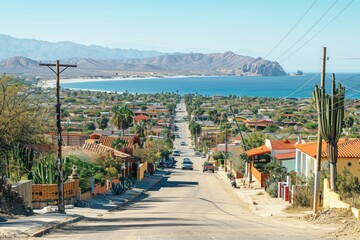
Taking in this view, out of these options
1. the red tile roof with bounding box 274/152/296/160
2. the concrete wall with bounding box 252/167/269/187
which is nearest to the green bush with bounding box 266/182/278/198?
the concrete wall with bounding box 252/167/269/187

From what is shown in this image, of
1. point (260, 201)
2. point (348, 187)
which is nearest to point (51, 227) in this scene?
point (348, 187)

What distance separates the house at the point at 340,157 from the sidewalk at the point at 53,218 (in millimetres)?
12051

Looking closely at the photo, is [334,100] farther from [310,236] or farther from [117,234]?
[117,234]

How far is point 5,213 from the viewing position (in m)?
25.6

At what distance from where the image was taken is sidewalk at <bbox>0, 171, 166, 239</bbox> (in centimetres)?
2112

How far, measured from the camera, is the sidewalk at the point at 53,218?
21.1 metres

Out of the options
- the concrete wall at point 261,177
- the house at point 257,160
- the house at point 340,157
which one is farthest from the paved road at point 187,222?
the house at point 257,160

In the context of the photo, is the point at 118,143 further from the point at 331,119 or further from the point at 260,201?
the point at 331,119

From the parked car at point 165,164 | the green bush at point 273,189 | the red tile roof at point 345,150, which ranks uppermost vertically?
the red tile roof at point 345,150

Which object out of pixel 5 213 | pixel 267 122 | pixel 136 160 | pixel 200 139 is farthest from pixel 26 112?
pixel 267 122

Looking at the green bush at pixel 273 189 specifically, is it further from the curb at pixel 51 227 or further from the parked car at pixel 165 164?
the parked car at pixel 165 164

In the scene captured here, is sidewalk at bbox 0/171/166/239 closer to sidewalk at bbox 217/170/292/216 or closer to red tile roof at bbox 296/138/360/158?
sidewalk at bbox 217/170/292/216

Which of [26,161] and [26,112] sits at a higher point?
[26,112]

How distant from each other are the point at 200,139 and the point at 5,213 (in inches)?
4324
